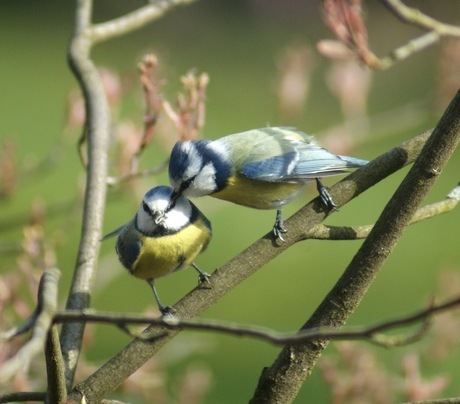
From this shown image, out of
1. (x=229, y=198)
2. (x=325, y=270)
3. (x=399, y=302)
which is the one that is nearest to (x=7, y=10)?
(x=325, y=270)

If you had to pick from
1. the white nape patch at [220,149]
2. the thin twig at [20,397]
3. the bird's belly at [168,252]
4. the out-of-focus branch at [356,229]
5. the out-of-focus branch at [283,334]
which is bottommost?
the bird's belly at [168,252]

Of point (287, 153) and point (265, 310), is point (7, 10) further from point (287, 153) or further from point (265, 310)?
point (287, 153)

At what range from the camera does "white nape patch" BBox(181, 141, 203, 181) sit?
1.23 m

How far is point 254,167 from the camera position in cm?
128

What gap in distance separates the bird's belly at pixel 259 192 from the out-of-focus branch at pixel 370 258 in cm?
49

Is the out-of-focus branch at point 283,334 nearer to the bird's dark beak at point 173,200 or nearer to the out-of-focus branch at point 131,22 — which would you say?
the bird's dark beak at point 173,200

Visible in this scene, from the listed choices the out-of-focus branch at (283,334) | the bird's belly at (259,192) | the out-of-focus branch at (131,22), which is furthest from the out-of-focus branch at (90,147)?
the out-of-focus branch at (283,334)

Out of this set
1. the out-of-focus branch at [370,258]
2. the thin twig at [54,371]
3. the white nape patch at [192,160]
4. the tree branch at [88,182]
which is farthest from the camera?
A: the white nape patch at [192,160]

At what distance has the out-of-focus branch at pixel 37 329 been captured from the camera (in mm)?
497

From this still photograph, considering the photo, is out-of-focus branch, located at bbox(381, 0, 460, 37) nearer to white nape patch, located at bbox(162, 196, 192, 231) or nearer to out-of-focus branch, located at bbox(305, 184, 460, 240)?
out-of-focus branch, located at bbox(305, 184, 460, 240)

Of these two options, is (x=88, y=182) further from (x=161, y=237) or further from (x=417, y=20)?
(x=417, y=20)

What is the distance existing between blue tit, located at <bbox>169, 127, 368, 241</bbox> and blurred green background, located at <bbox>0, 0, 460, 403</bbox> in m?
0.34

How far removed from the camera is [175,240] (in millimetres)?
1261

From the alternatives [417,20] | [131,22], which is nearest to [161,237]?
[131,22]
